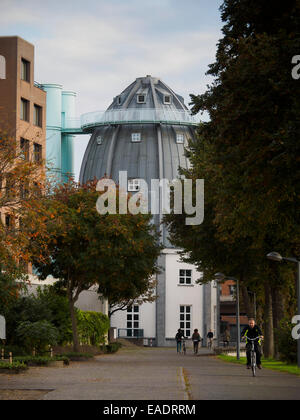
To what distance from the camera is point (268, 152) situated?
1964 cm

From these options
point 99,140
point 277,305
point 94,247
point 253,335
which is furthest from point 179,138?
point 253,335

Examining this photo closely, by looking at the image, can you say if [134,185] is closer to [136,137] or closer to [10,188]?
[136,137]

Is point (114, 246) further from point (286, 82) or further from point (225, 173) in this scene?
point (286, 82)

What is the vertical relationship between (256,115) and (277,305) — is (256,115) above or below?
above

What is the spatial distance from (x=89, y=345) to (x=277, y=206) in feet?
98.5

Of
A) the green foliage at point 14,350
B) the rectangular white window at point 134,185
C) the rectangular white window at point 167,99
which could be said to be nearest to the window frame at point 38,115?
the rectangular white window at point 134,185

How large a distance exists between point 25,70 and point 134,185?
108ft

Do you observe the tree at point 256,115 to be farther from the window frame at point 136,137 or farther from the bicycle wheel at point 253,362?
the window frame at point 136,137

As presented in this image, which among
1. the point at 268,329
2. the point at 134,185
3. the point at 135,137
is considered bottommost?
the point at 268,329

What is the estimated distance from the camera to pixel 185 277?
91375 mm

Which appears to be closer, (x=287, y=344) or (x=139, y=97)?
(x=287, y=344)

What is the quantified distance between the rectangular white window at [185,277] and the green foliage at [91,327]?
34237mm

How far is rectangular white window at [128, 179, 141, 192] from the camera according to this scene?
93463 millimetres

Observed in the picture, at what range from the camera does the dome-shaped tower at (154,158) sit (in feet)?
294
